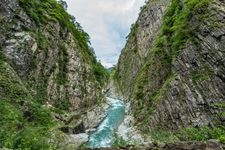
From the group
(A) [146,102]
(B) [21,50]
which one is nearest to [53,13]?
(B) [21,50]

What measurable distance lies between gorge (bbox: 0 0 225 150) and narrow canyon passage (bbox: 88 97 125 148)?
248mm

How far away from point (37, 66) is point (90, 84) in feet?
79.3

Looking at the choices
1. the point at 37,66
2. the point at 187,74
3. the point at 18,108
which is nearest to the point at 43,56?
the point at 37,66

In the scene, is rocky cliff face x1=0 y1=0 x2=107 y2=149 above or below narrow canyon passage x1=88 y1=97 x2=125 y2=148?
above

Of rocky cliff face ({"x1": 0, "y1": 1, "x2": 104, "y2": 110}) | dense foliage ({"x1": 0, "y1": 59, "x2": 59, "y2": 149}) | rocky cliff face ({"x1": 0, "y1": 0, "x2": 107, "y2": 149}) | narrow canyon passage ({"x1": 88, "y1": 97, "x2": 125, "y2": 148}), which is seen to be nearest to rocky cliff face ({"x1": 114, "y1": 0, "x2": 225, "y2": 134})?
narrow canyon passage ({"x1": 88, "y1": 97, "x2": 125, "y2": 148})

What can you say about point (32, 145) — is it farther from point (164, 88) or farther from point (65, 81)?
point (65, 81)

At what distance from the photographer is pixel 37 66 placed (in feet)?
206

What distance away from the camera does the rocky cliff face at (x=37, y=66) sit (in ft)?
167

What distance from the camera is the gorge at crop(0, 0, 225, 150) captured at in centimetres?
4966

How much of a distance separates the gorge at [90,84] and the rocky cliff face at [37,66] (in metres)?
0.16

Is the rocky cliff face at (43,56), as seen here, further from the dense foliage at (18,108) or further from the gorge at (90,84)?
the dense foliage at (18,108)

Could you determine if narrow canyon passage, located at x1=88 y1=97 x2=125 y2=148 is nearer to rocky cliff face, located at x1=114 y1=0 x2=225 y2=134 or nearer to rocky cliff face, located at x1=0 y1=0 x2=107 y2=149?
rocky cliff face, located at x1=0 y1=0 x2=107 y2=149

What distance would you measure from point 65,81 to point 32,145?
1729 inches

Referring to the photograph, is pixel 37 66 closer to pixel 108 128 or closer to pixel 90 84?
pixel 108 128
